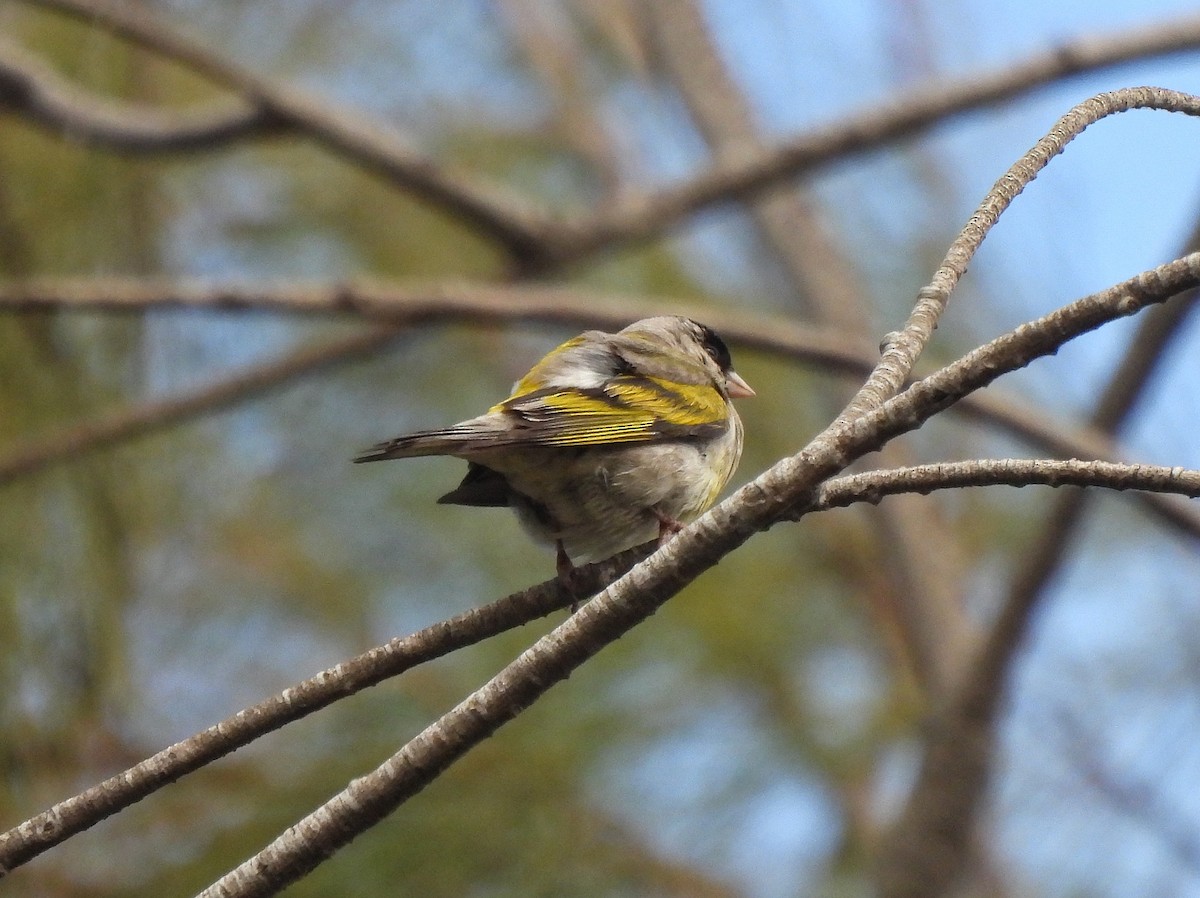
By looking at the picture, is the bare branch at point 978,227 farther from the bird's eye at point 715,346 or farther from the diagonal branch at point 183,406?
the diagonal branch at point 183,406

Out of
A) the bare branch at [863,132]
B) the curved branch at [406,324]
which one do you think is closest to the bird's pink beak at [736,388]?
the curved branch at [406,324]

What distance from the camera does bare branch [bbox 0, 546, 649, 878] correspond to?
148cm

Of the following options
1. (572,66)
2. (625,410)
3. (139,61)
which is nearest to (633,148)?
(572,66)

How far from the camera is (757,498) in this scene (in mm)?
1409

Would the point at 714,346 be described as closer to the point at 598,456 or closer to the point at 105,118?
the point at 598,456

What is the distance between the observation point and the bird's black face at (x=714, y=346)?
147 inches

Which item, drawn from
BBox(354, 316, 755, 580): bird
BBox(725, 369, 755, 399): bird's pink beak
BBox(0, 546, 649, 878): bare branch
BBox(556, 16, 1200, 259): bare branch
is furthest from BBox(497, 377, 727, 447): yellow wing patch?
BBox(556, 16, 1200, 259): bare branch

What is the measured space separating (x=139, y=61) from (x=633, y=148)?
8.10ft

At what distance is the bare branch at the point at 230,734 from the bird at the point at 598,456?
0.87m

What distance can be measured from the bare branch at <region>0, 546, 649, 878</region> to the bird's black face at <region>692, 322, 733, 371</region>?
2101 mm

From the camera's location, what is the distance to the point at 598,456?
9.05 ft

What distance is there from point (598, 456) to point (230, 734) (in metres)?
1.33

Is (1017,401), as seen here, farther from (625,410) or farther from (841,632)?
(625,410)

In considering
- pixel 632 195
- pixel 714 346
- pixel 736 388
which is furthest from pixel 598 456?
pixel 632 195
